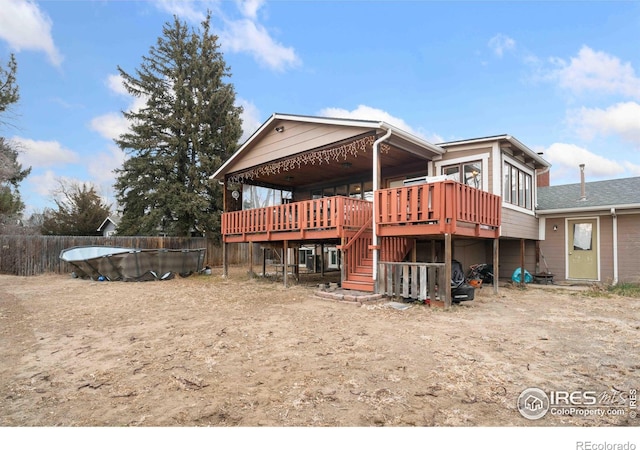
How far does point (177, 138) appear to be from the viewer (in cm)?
1812

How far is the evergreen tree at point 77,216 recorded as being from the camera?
22.8 metres

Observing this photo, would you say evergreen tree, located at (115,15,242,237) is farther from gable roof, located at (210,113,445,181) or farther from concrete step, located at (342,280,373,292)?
concrete step, located at (342,280,373,292)

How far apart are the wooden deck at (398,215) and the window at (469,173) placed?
1072mm

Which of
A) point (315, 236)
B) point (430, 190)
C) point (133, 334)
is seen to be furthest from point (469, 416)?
point (315, 236)

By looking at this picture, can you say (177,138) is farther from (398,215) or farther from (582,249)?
(582,249)

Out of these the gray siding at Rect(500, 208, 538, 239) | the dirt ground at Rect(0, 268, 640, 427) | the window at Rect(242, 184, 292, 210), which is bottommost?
the dirt ground at Rect(0, 268, 640, 427)

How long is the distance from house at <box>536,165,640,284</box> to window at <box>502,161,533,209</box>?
0.88 m

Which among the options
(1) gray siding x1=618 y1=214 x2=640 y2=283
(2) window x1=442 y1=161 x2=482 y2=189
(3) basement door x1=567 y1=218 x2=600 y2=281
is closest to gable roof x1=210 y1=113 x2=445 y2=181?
(2) window x1=442 y1=161 x2=482 y2=189

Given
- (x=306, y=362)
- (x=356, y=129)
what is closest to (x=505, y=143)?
(x=356, y=129)

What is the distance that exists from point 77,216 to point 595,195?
28415 millimetres


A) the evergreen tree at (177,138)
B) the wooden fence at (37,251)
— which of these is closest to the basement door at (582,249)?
the evergreen tree at (177,138)

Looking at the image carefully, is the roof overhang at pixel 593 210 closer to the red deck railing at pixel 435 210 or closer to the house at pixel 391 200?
the house at pixel 391 200

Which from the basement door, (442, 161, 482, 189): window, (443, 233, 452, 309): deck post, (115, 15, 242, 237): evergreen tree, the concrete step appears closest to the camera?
(443, 233, 452, 309): deck post

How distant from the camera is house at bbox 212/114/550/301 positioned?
714 cm
